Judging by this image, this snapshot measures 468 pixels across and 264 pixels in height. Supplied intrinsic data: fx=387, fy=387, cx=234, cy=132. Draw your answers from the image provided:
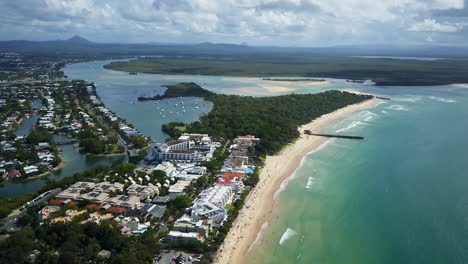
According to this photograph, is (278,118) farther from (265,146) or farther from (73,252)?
(73,252)

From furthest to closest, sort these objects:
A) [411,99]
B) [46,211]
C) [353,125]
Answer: [411,99], [353,125], [46,211]

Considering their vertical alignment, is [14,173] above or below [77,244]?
below

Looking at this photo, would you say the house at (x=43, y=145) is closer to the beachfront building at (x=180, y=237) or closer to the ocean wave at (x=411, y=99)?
the beachfront building at (x=180, y=237)

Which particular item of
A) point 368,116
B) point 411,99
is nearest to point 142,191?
point 368,116

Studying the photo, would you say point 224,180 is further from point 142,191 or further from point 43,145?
point 43,145

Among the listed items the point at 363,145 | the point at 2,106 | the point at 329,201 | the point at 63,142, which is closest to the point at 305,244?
the point at 329,201

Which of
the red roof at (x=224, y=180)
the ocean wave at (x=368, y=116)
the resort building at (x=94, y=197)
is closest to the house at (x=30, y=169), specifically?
the resort building at (x=94, y=197)

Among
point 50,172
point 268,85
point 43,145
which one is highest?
point 268,85
